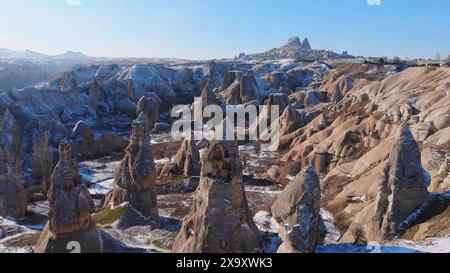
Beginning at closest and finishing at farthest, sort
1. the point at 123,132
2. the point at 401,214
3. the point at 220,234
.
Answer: the point at 220,234
the point at 401,214
the point at 123,132

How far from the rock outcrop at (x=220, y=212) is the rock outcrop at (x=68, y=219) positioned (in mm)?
4801

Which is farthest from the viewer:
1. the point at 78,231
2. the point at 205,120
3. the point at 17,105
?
the point at 205,120

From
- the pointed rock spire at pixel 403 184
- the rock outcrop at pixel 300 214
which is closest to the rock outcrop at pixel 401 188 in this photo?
the pointed rock spire at pixel 403 184

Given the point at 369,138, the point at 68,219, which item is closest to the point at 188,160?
the point at 369,138

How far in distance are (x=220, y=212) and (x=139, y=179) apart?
15.3 metres

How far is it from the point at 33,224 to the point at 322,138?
33455 millimetres

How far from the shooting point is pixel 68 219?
1811 centimetres

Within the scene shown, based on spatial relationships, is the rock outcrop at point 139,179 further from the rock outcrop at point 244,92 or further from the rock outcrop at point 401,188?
the rock outcrop at point 244,92

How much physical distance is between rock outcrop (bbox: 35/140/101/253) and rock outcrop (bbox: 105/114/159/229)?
10049 millimetres

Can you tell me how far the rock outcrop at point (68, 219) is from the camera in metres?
18.0

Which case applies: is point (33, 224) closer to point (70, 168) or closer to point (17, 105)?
point (70, 168)

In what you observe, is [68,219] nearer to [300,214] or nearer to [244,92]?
[300,214]
